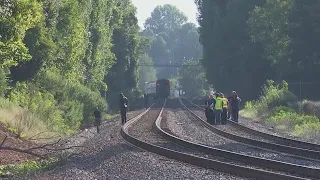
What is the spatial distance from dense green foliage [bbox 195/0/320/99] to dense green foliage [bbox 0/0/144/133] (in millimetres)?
14574

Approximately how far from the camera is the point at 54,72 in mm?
47594

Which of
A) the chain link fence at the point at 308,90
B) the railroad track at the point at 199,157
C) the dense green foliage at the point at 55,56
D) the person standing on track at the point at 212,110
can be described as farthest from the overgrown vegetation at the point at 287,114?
the dense green foliage at the point at 55,56

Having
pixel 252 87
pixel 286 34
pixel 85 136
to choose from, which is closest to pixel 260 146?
pixel 85 136

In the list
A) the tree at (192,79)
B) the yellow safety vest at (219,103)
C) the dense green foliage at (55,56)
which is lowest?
the tree at (192,79)

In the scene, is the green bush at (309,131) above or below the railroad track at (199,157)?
below

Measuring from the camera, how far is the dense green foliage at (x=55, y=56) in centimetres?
2631

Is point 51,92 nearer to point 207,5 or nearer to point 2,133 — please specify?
point 2,133

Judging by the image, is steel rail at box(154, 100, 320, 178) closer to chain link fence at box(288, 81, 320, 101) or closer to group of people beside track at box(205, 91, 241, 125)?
group of people beside track at box(205, 91, 241, 125)

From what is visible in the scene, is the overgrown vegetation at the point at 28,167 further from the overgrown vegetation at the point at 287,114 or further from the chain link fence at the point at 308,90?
the chain link fence at the point at 308,90

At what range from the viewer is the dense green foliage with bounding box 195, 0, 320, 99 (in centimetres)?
6562

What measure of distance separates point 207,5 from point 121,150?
245 ft

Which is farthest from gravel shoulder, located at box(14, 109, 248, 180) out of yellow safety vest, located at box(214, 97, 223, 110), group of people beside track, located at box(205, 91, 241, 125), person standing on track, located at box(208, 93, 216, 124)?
person standing on track, located at box(208, 93, 216, 124)

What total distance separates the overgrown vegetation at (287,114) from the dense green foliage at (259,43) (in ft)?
28.0

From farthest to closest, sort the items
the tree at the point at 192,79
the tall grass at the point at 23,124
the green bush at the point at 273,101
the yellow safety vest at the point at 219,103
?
the tree at the point at 192,79
the green bush at the point at 273,101
the yellow safety vest at the point at 219,103
the tall grass at the point at 23,124
